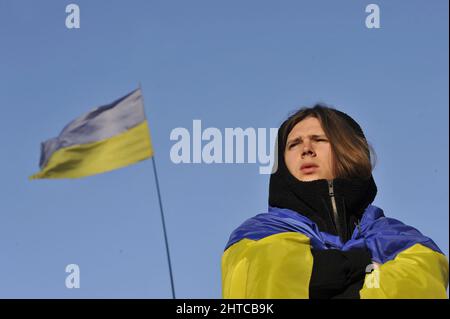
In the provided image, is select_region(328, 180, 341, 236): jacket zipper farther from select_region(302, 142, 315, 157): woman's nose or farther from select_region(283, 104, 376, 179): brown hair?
select_region(302, 142, 315, 157): woman's nose

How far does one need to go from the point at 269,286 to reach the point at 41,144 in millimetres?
2667

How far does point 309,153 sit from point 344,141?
0.85 ft

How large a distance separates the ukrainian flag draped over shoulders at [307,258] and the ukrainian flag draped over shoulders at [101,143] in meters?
1.76

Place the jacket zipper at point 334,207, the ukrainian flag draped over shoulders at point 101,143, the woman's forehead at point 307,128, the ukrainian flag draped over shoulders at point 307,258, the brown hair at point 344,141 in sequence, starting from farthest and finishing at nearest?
the ukrainian flag draped over shoulders at point 101,143
the woman's forehead at point 307,128
the brown hair at point 344,141
the jacket zipper at point 334,207
the ukrainian flag draped over shoulders at point 307,258

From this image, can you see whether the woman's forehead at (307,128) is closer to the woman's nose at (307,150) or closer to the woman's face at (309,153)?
the woman's face at (309,153)

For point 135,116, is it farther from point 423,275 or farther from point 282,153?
point 423,275

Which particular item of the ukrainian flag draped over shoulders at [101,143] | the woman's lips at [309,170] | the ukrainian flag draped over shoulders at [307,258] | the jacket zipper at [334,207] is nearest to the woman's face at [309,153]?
the woman's lips at [309,170]

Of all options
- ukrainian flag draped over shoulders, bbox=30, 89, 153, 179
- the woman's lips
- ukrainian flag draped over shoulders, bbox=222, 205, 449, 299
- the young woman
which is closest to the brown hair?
the young woman

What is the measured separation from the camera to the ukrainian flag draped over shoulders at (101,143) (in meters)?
6.27

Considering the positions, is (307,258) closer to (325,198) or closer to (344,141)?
(325,198)

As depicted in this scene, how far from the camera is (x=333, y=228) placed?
508 cm

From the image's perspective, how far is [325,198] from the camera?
514 centimetres
